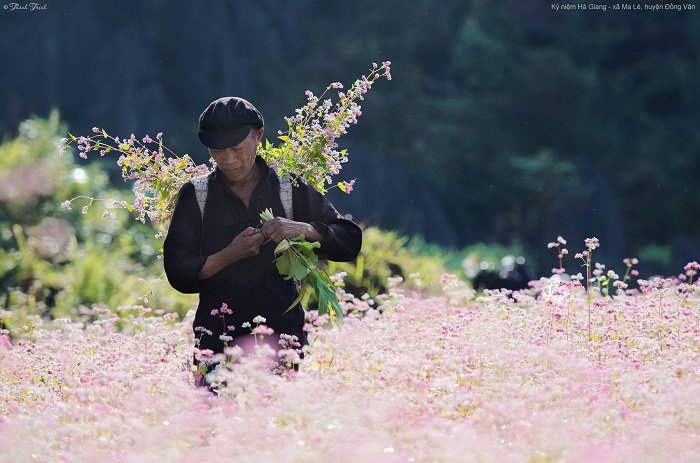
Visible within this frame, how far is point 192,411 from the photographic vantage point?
4.20 meters

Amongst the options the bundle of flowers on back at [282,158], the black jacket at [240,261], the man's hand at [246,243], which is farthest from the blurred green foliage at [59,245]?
the man's hand at [246,243]

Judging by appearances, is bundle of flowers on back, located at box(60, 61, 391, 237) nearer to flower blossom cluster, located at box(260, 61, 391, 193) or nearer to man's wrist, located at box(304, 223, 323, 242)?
flower blossom cluster, located at box(260, 61, 391, 193)

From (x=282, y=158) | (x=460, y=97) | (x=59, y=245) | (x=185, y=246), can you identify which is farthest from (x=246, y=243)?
(x=460, y=97)

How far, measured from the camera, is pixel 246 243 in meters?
4.79

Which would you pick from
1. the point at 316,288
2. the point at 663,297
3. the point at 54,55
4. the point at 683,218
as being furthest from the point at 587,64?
the point at 316,288

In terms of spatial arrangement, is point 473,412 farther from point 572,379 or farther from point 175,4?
point 175,4

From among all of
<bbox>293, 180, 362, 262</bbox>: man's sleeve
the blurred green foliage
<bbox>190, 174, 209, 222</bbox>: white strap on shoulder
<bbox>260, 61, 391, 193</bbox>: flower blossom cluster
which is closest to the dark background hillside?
the blurred green foliage

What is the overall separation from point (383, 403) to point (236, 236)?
1163mm

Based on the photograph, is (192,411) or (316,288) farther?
(316,288)

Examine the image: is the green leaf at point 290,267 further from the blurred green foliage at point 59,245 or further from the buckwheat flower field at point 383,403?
the blurred green foliage at point 59,245

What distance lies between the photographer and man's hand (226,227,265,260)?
15.7 ft

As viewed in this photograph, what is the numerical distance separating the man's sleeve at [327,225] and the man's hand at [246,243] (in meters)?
0.32

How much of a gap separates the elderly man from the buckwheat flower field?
35cm

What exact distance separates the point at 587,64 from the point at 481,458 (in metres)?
31.4
